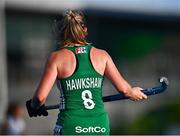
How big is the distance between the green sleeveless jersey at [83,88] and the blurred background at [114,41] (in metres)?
20.4

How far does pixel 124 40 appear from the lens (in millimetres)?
37062

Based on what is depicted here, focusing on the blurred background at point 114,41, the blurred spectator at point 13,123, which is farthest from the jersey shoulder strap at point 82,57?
the blurred background at point 114,41

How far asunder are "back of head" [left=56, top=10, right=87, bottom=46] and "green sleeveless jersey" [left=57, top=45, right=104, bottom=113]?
0.41ft

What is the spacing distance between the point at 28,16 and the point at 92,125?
1127 inches

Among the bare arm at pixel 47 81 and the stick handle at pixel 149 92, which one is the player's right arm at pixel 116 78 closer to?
the stick handle at pixel 149 92

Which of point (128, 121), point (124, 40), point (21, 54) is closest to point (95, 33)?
point (124, 40)

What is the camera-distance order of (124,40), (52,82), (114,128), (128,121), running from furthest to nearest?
1. (124,40)
2. (128,121)
3. (114,128)
4. (52,82)

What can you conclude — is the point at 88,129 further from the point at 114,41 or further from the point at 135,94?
the point at 114,41

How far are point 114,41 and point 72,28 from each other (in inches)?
1194

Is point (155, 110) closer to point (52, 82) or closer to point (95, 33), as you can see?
point (95, 33)

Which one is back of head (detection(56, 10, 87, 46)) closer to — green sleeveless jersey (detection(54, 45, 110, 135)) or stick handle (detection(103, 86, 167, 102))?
green sleeveless jersey (detection(54, 45, 110, 135))

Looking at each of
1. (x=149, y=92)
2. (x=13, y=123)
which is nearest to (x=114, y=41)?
(x=13, y=123)

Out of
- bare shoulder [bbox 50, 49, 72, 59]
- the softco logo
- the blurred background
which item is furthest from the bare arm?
the blurred background

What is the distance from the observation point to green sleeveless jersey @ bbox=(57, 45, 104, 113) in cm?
680
